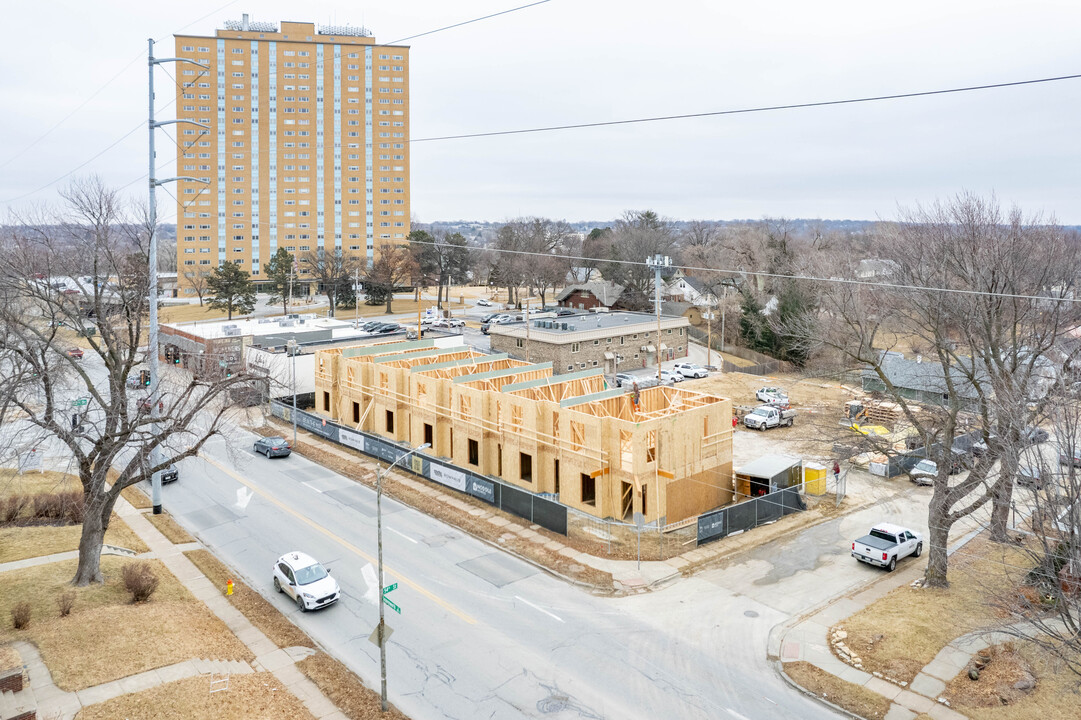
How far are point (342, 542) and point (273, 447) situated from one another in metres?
12.4

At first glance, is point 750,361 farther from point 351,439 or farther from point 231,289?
point 231,289

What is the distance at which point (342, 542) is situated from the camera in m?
25.7

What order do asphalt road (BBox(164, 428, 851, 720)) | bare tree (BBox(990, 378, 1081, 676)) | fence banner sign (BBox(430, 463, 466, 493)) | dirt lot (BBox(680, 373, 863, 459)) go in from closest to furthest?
bare tree (BBox(990, 378, 1081, 676)) < asphalt road (BBox(164, 428, 851, 720)) < fence banner sign (BBox(430, 463, 466, 493)) < dirt lot (BBox(680, 373, 863, 459))

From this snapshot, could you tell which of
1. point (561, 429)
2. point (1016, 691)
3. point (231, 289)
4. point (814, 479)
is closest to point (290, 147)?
point (231, 289)

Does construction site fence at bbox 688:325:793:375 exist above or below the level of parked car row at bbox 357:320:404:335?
below

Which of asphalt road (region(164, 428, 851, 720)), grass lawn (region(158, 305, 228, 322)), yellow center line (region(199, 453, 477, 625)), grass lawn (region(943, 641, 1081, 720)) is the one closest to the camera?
grass lawn (region(943, 641, 1081, 720))

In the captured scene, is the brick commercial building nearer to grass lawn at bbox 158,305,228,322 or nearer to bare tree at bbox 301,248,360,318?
bare tree at bbox 301,248,360,318

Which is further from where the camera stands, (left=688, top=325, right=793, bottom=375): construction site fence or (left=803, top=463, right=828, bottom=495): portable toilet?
(left=688, top=325, right=793, bottom=375): construction site fence

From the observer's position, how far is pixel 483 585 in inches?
878

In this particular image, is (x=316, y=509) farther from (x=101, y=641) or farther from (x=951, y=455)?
(x=951, y=455)

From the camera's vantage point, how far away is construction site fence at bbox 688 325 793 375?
63.6 meters

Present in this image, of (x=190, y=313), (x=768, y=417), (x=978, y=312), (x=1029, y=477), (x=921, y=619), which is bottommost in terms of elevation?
(x=921, y=619)

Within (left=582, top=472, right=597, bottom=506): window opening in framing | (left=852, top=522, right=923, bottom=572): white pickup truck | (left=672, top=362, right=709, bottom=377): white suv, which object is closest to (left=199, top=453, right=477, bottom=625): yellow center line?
(left=582, top=472, right=597, bottom=506): window opening in framing

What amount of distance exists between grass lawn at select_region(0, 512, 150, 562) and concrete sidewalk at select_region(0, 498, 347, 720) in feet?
4.22
